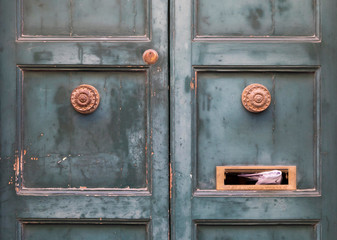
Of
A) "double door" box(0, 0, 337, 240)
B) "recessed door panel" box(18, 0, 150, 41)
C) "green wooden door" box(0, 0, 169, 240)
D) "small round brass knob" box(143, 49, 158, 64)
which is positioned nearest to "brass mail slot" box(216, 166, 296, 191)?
"double door" box(0, 0, 337, 240)

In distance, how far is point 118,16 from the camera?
1656 mm

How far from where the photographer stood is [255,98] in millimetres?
1621

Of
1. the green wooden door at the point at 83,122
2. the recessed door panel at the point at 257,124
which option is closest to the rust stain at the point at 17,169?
the green wooden door at the point at 83,122

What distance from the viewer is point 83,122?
166 centimetres

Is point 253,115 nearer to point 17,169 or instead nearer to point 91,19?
point 91,19

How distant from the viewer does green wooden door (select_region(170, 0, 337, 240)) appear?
1.62 m

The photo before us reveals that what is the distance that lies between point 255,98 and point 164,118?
413 mm

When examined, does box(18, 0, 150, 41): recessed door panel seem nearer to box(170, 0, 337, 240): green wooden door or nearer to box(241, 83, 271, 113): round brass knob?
box(170, 0, 337, 240): green wooden door

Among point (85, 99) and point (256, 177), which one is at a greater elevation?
point (85, 99)

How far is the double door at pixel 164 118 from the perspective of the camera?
5.34 feet

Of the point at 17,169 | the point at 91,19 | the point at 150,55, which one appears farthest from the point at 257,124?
the point at 17,169

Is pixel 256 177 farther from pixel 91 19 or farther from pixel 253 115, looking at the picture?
pixel 91 19

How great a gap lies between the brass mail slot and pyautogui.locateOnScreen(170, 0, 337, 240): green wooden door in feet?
0.07

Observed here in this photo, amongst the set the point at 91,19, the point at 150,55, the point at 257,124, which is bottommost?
the point at 257,124
